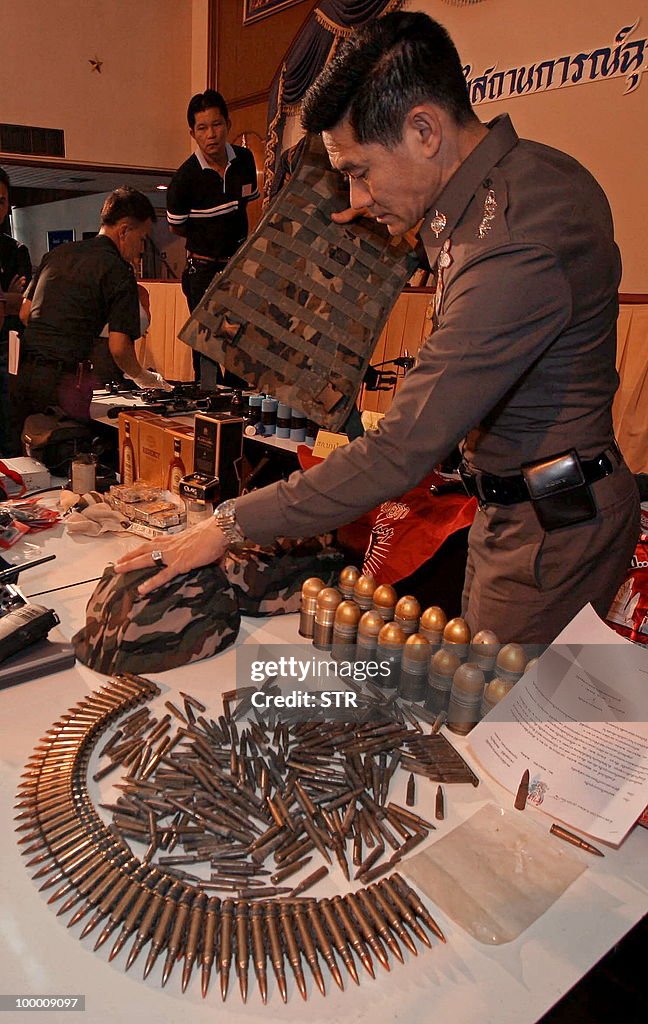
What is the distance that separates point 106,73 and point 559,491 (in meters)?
6.99

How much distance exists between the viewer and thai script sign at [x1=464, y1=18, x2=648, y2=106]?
3447 millimetres

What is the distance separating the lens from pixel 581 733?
1021mm

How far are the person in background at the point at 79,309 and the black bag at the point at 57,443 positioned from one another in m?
0.28

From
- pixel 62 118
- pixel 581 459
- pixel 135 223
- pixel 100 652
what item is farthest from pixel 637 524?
pixel 62 118

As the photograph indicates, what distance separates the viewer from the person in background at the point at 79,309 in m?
3.41

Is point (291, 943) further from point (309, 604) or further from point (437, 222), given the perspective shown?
point (437, 222)

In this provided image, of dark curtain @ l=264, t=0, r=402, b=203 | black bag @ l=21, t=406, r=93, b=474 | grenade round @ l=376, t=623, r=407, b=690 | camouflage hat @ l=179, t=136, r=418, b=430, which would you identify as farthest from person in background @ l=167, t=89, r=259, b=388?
grenade round @ l=376, t=623, r=407, b=690

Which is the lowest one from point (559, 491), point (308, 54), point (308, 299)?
point (559, 491)

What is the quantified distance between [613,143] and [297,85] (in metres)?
2.73

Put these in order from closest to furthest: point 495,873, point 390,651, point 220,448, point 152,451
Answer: point 495,873 → point 390,651 → point 220,448 → point 152,451

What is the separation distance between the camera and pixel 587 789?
3.22 ft

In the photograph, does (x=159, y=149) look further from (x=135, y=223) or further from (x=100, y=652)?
(x=100, y=652)

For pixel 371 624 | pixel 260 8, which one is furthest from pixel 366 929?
pixel 260 8

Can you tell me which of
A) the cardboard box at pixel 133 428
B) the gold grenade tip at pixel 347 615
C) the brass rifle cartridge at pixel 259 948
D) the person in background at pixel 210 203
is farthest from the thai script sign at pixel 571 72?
the brass rifle cartridge at pixel 259 948
